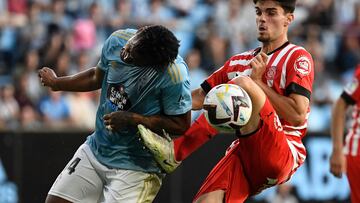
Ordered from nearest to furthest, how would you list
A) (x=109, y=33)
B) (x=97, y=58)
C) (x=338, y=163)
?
(x=338, y=163), (x=97, y=58), (x=109, y=33)

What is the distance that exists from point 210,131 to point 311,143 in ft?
17.2

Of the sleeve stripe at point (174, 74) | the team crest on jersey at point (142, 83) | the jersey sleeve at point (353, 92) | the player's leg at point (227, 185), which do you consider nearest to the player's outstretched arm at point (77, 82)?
the team crest on jersey at point (142, 83)

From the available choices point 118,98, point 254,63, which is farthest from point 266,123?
point 118,98

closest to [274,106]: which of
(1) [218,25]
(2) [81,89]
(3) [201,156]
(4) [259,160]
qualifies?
(4) [259,160]

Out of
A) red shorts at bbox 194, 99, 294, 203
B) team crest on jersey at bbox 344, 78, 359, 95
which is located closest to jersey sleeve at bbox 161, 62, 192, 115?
red shorts at bbox 194, 99, 294, 203

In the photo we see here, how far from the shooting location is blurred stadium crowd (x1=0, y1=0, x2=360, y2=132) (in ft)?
44.4

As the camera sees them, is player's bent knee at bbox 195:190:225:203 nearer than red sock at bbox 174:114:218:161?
Yes

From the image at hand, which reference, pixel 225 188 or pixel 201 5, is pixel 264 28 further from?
pixel 201 5

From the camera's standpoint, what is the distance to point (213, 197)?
7.52 m

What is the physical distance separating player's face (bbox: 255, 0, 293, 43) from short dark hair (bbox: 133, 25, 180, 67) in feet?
2.60

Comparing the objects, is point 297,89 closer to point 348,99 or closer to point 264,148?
point 264,148

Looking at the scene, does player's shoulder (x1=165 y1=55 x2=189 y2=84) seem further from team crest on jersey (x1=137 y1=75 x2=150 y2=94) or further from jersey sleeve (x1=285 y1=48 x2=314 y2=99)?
jersey sleeve (x1=285 y1=48 x2=314 y2=99)

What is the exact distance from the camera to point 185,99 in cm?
743

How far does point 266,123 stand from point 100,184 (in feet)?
4.73
